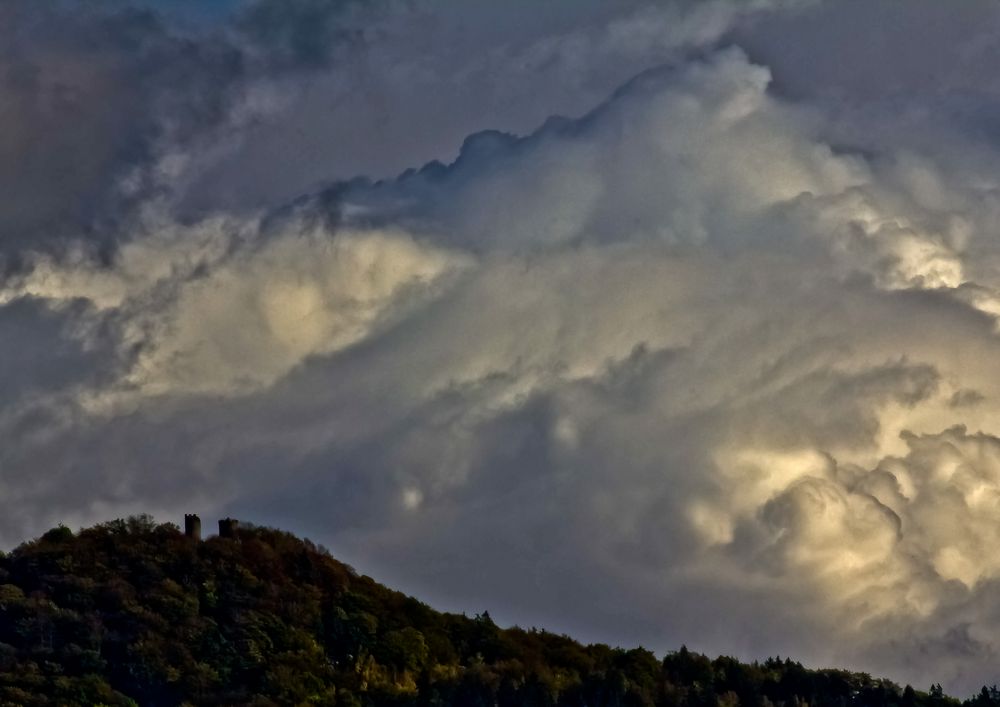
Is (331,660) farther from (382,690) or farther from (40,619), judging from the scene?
(40,619)

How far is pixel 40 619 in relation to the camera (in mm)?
188625

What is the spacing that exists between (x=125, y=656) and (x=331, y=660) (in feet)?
62.3

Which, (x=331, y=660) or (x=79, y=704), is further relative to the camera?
(x=331, y=660)

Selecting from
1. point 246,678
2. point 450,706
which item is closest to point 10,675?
point 246,678

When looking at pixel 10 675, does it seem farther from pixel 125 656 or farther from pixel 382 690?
pixel 382 690

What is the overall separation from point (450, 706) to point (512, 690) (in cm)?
614

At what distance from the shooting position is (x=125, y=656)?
18700cm

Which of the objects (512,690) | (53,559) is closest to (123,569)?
(53,559)

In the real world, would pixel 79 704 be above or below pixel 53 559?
below

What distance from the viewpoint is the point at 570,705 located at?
654 ft

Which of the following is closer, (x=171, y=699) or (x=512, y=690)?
(x=171, y=699)

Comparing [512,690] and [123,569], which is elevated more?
[123,569]

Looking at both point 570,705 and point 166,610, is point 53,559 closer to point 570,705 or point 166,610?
point 166,610

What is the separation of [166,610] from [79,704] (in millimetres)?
16927
